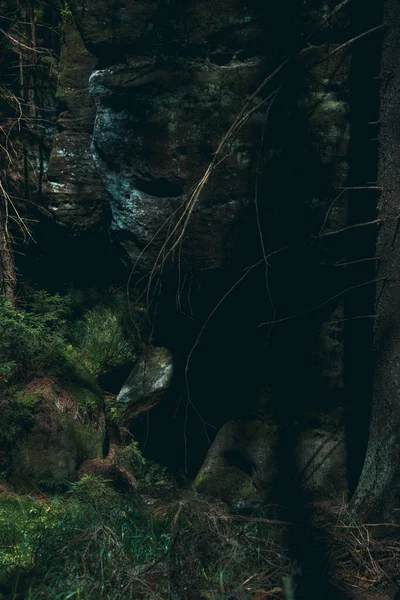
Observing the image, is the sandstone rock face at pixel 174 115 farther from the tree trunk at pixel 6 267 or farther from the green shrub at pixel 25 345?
the tree trunk at pixel 6 267

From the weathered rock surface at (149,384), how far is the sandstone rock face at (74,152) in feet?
5.94

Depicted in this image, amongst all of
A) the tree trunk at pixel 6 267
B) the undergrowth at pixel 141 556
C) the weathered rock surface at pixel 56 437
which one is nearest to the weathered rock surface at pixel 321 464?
the undergrowth at pixel 141 556

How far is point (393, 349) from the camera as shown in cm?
448

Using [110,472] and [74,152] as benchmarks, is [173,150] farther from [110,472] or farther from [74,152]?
[110,472]

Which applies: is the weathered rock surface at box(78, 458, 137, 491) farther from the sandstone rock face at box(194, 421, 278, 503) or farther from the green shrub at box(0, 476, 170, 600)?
the green shrub at box(0, 476, 170, 600)

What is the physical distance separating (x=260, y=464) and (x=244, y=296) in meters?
1.49

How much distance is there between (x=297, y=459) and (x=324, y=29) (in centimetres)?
359

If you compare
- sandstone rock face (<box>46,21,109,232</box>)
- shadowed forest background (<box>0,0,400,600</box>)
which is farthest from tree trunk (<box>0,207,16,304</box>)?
shadowed forest background (<box>0,0,400,600</box>)

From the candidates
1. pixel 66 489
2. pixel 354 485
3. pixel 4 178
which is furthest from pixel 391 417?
pixel 4 178

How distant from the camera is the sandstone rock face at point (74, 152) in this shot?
7355 mm

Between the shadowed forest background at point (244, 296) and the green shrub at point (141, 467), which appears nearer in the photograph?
the shadowed forest background at point (244, 296)

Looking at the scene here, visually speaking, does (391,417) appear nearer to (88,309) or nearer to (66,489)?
(66,489)

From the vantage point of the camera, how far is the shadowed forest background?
4.52 m

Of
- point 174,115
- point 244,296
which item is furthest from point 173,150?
point 244,296
